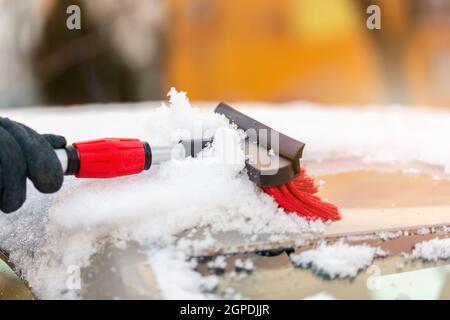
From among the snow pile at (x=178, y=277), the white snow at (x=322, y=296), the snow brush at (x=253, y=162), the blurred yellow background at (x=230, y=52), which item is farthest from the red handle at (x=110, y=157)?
the blurred yellow background at (x=230, y=52)

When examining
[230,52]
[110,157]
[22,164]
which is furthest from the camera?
[230,52]

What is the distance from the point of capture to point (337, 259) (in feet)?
2.26

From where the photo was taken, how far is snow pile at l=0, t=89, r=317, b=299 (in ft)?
2.26

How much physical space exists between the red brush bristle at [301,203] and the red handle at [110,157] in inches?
6.3

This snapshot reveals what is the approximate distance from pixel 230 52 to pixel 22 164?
66.4 inches

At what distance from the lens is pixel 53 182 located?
0.65 meters

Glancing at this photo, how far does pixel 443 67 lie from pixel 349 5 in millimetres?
426

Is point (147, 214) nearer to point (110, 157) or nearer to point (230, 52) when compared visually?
point (110, 157)

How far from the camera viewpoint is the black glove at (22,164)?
0.61 meters

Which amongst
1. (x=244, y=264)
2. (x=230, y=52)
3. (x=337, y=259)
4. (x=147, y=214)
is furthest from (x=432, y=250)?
(x=230, y=52)

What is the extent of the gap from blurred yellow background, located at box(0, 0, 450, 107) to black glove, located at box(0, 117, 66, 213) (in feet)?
5.10

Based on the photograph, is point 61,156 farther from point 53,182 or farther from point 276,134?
point 276,134

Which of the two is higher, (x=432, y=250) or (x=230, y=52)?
(x=230, y=52)

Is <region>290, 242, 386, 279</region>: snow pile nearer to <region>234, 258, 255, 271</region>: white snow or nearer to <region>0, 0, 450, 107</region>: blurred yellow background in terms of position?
<region>234, 258, 255, 271</region>: white snow
